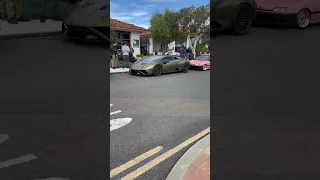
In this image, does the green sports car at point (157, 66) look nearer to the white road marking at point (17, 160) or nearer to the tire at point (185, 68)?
the tire at point (185, 68)

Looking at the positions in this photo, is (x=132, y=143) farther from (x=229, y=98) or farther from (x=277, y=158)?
(x=229, y=98)

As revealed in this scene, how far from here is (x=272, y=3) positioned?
1.55 meters

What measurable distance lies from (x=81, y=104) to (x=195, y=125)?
2.27 m

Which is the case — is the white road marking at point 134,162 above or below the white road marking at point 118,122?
below

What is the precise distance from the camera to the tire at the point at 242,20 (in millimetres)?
1468

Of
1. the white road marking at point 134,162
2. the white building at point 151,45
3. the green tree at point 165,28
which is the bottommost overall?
the white road marking at point 134,162

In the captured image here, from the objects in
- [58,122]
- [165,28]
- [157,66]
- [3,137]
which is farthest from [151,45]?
[3,137]

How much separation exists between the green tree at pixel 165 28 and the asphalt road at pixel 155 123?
18686 millimetres

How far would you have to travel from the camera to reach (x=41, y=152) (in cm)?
306

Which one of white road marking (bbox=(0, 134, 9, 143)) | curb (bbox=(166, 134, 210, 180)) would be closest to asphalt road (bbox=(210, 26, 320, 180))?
curb (bbox=(166, 134, 210, 180))

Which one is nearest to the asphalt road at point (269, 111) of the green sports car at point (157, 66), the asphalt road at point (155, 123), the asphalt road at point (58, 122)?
the asphalt road at point (155, 123)

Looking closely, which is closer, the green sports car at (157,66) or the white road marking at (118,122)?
the white road marking at (118,122)

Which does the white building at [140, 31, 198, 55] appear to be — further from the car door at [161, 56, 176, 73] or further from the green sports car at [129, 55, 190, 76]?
the car door at [161, 56, 176, 73]

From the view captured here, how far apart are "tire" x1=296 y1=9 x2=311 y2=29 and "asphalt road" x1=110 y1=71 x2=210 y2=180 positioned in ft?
6.15
